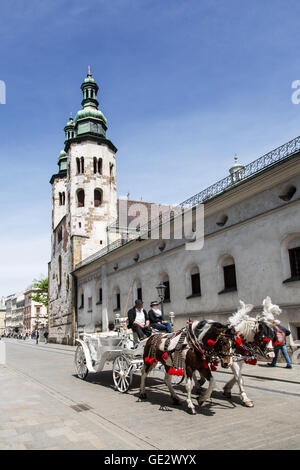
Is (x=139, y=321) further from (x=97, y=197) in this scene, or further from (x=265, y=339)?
(x=97, y=197)

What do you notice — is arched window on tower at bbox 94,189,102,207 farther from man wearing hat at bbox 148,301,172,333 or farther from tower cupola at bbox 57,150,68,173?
man wearing hat at bbox 148,301,172,333

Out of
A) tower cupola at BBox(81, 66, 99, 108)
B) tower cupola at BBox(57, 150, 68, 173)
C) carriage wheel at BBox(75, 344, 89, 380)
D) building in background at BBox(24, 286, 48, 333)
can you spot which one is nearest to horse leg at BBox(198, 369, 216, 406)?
carriage wheel at BBox(75, 344, 89, 380)

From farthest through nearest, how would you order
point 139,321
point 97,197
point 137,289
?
point 97,197, point 137,289, point 139,321

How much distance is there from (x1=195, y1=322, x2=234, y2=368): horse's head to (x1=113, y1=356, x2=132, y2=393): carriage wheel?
2.66m

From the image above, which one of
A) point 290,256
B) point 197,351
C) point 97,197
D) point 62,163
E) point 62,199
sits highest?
point 62,163

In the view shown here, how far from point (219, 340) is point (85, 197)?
33311 millimetres

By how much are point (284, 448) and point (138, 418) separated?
2.60m

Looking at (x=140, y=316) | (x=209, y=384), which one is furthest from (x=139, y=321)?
(x=209, y=384)

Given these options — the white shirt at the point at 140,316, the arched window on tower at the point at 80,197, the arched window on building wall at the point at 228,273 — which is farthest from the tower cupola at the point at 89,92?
the white shirt at the point at 140,316

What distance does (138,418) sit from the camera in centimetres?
641

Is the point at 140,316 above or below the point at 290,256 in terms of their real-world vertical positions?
below

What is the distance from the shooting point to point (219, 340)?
6660 millimetres

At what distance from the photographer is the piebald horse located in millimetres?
6617

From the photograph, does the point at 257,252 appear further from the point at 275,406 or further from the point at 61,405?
the point at 61,405
